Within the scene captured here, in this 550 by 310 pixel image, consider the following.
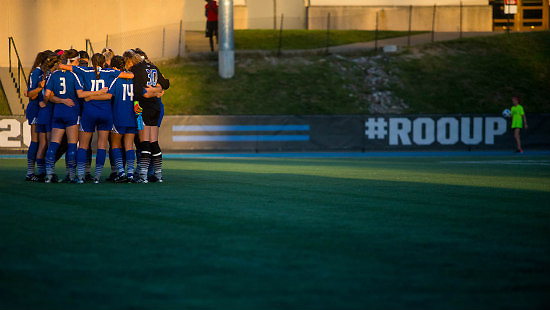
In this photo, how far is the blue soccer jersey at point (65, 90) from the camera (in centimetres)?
1182

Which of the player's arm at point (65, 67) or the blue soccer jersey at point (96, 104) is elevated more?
the player's arm at point (65, 67)

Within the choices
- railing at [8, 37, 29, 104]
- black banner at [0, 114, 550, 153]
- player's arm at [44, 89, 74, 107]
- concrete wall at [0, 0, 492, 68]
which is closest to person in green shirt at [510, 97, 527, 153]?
black banner at [0, 114, 550, 153]

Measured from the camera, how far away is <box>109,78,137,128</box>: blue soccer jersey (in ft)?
38.7

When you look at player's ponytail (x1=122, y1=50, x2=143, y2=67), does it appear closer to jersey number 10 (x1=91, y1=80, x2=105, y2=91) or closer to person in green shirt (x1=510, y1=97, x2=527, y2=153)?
jersey number 10 (x1=91, y1=80, x2=105, y2=91)

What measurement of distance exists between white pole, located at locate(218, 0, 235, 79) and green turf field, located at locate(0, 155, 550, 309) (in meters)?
22.4

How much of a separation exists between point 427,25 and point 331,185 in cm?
3147

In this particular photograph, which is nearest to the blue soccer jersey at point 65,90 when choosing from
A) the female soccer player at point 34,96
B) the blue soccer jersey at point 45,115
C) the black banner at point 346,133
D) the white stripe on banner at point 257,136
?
the blue soccer jersey at point 45,115

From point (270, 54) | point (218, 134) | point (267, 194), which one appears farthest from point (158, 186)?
point (270, 54)

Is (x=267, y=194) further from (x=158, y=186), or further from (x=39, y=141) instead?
(x=39, y=141)

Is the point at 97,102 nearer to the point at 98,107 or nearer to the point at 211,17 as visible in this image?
the point at 98,107

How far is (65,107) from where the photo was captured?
11.9 m

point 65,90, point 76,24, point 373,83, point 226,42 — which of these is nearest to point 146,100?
point 65,90

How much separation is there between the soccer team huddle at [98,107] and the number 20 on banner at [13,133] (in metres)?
13.6

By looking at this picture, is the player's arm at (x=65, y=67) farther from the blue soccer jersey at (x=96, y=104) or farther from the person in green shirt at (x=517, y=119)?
the person in green shirt at (x=517, y=119)
